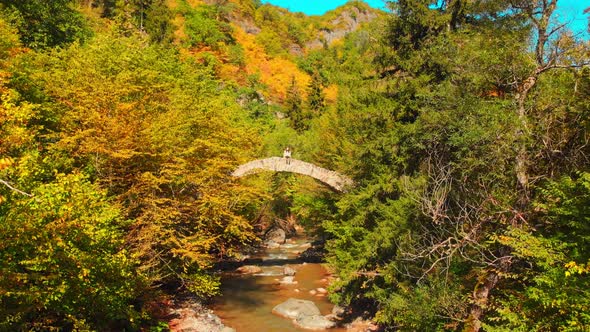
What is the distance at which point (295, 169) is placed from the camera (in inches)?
787

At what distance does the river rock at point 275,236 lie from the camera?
32.5 metres

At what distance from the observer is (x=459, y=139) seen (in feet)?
33.0

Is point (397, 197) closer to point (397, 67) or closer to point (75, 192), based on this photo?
point (397, 67)

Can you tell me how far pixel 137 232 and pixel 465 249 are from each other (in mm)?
10699

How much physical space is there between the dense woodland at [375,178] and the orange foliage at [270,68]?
148ft

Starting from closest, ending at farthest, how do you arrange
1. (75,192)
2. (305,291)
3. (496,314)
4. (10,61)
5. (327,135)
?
(75,192) < (496,314) < (10,61) < (305,291) < (327,135)

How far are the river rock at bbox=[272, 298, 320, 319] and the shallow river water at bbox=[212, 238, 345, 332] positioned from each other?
34cm

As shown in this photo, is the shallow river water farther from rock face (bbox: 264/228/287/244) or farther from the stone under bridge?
the stone under bridge

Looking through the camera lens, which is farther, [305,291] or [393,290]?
[305,291]

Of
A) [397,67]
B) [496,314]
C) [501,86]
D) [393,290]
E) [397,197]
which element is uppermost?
[397,67]

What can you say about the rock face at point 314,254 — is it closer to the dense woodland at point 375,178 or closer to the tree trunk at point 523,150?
the dense woodland at point 375,178

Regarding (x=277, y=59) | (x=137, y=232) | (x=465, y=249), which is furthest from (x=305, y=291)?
(x=277, y=59)

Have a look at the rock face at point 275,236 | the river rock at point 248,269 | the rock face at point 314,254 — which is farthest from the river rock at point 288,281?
the rock face at point 275,236

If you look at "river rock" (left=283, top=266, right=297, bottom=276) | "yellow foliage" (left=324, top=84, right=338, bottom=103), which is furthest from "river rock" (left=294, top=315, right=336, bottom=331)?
"yellow foliage" (left=324, top=84, right=338, bottom=103)
